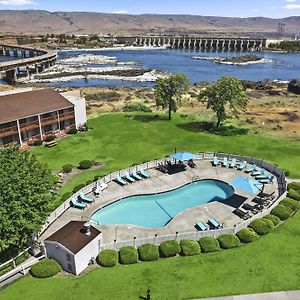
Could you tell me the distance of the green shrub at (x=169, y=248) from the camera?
29.1 m

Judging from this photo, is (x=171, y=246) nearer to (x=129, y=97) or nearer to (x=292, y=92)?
(x=129, y=97)

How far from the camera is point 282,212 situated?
34.6 m

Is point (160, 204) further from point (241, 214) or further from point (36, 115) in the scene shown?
point (36, 115)

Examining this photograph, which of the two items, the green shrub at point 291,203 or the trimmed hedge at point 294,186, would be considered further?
the trimmed hedge at point 294,186

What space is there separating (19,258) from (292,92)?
94.1 meters

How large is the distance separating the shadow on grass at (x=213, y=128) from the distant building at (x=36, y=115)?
66.0 ft

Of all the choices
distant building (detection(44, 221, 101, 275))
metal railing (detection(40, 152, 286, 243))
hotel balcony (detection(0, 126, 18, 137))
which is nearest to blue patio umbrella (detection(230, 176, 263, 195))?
metal railing (detection(40, 152, 286, 243))

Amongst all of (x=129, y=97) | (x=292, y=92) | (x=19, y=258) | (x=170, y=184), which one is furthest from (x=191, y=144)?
(x=292, y=92)

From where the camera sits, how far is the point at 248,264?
93.1 feet

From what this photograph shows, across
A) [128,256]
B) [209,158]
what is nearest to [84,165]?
[209,158]

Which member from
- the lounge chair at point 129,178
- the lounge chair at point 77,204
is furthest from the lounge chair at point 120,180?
the lounge chair at point 77,204

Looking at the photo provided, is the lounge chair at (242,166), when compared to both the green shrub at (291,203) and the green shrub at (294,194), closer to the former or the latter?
the green shrub at (294,194)

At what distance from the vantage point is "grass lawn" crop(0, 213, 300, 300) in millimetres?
25406

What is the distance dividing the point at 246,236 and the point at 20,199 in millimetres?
20038
